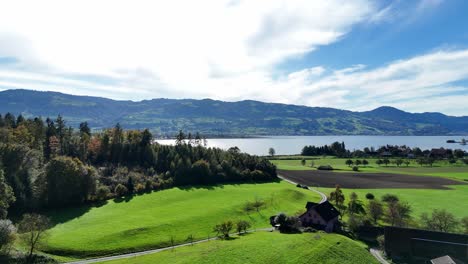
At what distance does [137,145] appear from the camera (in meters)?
115

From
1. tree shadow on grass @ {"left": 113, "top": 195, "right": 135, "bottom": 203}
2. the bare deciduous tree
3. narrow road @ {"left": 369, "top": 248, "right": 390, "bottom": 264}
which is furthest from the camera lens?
tree shadow on grass @ {"left": 113, "top": 195, "right": 135, "bottom": 203}

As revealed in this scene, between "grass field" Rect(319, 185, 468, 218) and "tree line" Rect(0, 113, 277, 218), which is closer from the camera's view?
"tree line" Rect(0, 113, 277, 218)

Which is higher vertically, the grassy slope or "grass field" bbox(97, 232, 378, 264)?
"grass field" bbox(97, 232, 378, 264)

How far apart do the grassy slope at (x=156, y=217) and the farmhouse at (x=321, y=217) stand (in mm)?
7582

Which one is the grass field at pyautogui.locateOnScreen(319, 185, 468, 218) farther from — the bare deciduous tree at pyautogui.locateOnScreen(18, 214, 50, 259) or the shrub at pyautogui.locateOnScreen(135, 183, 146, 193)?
the bare deciduous tree at pyautogui.locateOnScreen(18, 214, 50, 259)

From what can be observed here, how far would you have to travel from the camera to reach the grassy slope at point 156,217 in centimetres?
5425

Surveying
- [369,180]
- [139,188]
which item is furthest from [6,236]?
[369,180]

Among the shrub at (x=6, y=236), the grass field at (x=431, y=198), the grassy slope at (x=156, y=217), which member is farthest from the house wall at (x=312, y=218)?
the shrub at (x=6, y=236)

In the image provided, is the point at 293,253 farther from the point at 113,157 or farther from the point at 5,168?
the point at 113,157

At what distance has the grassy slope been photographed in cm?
5425

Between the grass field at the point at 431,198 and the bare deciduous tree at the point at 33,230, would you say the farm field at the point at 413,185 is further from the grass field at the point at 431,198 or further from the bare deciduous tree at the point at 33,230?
the bare deciduous tree at the point at 33,230

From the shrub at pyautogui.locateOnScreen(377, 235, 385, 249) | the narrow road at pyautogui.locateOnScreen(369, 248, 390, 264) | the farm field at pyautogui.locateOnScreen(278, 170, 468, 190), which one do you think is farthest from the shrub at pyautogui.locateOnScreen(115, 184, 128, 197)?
the farm field at pyautogui.locateOnScreen(278, 170, 468, 190)

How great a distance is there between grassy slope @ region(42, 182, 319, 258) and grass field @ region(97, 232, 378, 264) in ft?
24.6

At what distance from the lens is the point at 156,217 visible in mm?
68688
